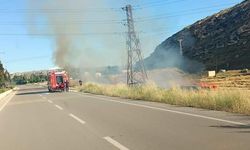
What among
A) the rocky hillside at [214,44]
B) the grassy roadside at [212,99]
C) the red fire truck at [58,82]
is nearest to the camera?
the grassy roadside at [212,99]

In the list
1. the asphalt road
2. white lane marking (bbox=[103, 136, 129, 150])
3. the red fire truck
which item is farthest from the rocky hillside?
white lane marking (bbox=[103, 136, 129, 150])

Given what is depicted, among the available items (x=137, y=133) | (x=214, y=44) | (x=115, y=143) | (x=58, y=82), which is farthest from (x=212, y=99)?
(x=214, y=44)

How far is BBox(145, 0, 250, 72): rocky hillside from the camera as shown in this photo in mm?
111125

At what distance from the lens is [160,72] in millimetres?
91250

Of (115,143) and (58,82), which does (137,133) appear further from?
(58,82)

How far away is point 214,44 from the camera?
5032 inches

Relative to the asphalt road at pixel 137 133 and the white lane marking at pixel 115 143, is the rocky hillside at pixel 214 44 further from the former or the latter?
the white lane marking at pixel 115 143

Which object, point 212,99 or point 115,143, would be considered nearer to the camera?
point 115,143

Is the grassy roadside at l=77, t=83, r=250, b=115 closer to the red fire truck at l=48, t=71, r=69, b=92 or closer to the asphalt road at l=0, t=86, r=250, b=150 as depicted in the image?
the asphalt road at l=0, t=86, r=250, b=150

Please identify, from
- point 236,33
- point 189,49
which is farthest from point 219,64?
point 189,49

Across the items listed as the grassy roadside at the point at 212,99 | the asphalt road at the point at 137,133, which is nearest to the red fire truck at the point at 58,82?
the grassy roadside at the point at 212,99

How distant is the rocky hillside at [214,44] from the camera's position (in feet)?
365

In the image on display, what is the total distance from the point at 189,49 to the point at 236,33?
54.2 feet

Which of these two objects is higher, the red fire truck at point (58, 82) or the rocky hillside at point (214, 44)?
the rocky hillside at point (214, 44)
